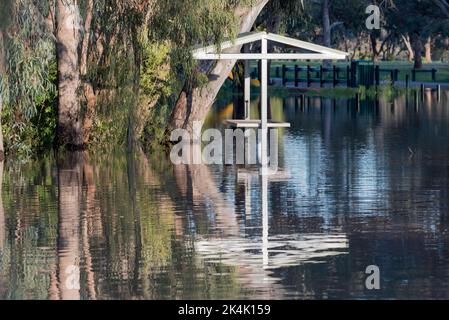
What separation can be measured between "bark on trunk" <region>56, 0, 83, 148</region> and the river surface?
1457mm

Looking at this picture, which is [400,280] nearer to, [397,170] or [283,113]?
[397,170]

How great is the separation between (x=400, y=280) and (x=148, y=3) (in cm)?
1660

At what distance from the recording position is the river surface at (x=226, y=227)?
13.4 meters

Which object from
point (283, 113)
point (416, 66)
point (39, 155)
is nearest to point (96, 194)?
point (39, 155)

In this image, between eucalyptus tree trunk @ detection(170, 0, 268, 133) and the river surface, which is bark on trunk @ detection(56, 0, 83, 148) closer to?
the river surface

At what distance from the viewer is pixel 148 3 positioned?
29141 mm

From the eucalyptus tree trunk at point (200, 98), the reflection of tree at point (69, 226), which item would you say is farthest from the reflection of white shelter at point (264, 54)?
the reflection of tree at point (69, 226)

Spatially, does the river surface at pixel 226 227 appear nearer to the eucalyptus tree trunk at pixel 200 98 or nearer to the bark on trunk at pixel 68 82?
the bark on trunk at pixel 68 82

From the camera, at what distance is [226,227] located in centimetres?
1780

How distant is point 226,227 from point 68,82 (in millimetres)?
14457

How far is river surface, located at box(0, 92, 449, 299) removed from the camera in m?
13.4

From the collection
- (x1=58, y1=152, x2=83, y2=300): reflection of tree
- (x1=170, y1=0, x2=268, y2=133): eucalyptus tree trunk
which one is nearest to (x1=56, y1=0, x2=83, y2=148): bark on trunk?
(x1=58, y1=152, x2=83, y2=300): reflection of tree

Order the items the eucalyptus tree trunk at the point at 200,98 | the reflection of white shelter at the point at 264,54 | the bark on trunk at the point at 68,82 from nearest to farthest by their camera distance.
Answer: the reflection of white shelter at the point at 264,54, the bark on trunk at the point at 68,82, the eucalyptus tree trunk at the point at 200,98

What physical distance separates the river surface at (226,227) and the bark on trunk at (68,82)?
4.78ft
